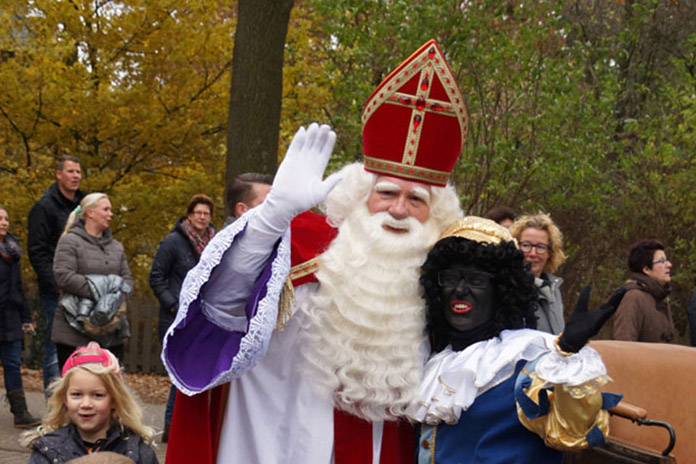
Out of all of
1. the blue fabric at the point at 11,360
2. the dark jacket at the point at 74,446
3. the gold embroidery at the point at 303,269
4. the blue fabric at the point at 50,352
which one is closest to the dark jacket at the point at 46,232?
the blue fabric at the point at 50,352

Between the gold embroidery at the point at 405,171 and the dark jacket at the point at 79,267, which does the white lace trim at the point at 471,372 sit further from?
the dark jacket at the point at 79,267

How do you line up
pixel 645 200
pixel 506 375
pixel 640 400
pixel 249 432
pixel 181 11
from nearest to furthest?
pixel 506 375 < pixel 249 432 < pixel 640 400 < pixel 181 11 < pixel 645 200

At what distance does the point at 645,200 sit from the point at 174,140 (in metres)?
5.53

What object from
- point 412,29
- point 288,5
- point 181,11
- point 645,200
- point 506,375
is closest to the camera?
point 506,375

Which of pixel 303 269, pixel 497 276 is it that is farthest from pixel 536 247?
pixel 303 269

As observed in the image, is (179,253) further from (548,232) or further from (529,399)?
(529,399)

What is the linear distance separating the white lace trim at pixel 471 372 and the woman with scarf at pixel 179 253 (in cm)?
377

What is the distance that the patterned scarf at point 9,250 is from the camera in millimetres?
6691

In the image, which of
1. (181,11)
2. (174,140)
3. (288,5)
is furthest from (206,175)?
(288,5)

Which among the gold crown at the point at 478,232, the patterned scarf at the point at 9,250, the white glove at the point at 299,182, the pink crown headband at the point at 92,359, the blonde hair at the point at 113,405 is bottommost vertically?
the blonde hair at the point at 113,405

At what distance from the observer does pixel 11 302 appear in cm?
672

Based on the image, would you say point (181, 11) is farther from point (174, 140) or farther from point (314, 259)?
point (314, 259)

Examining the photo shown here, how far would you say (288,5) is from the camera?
7547mm

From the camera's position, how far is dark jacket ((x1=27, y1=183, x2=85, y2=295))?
666 cm
